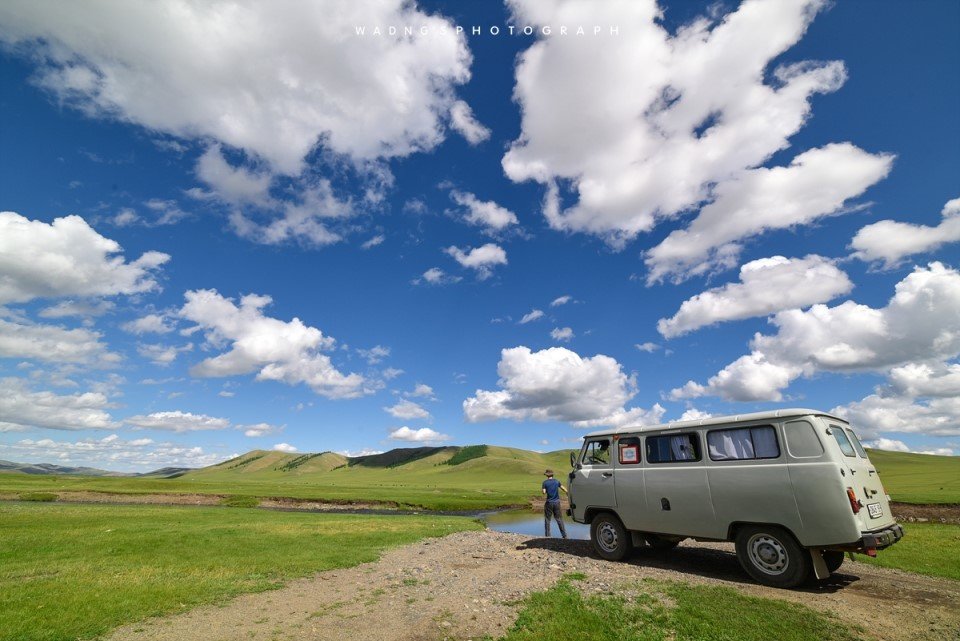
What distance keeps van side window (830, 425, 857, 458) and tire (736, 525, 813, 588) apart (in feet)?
9.08

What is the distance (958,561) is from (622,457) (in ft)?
38.3

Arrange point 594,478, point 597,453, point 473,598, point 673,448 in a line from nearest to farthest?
point 473,598 < point 673,448 < point 594,478 < point 597,453

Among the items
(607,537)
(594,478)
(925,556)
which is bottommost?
(925,556)

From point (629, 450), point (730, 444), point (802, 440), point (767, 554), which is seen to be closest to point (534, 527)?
point (629, 450)

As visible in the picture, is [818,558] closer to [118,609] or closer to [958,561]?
[958,561]

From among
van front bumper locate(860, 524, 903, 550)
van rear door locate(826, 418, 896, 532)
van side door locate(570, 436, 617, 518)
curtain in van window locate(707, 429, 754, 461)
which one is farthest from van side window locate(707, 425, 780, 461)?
van side door locate(570, 436, 617, 518)

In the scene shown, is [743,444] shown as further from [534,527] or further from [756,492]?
[534,527]

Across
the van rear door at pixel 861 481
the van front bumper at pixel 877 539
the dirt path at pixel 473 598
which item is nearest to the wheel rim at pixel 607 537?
the dirt path at pixel 473 598

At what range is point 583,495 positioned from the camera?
1653cm

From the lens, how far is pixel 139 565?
1595cm

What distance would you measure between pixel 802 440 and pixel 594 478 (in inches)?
268

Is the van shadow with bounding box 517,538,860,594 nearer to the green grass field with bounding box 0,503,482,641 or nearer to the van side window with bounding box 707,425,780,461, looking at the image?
the van side window with bounding box 707,425,780,461

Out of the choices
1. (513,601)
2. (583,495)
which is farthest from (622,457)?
(513,601)

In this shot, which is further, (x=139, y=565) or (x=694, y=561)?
(x=139, y=565)
